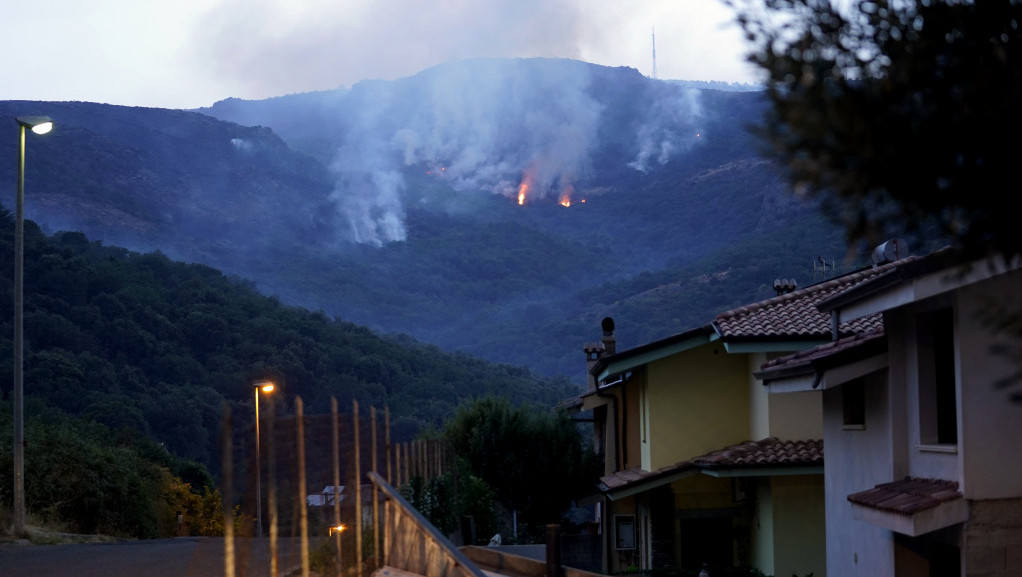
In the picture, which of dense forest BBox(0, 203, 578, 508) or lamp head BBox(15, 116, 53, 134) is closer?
lamp head BBox(15, 116, 53, 134)

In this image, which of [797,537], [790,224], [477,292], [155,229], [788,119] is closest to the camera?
[788,119]

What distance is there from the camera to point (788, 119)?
4043mm

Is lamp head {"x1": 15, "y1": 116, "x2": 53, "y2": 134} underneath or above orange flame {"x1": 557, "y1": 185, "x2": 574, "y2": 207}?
underneath

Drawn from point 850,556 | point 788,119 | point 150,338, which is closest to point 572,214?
point 150,338

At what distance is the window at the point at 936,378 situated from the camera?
1214cm

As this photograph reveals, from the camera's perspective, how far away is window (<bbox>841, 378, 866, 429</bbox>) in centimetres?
1448

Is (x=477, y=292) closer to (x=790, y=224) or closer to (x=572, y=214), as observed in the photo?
(x=572, y=214)

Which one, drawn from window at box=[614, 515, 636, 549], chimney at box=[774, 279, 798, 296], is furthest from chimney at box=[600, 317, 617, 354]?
chimney at box=[774, 279, 798, 296]

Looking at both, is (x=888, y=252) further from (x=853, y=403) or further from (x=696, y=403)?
(x=853, y=403)

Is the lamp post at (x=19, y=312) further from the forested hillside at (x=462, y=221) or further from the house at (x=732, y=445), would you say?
the forested hillside at (x=462, y=221)

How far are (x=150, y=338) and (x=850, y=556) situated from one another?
54.7 meters

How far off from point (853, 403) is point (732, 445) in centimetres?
1115

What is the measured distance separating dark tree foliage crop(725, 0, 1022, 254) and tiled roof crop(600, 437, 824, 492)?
58.0 ft

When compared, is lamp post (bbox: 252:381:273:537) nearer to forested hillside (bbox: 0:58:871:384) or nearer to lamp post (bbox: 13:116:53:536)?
lamp post (bbox: 13:116:53:536)
